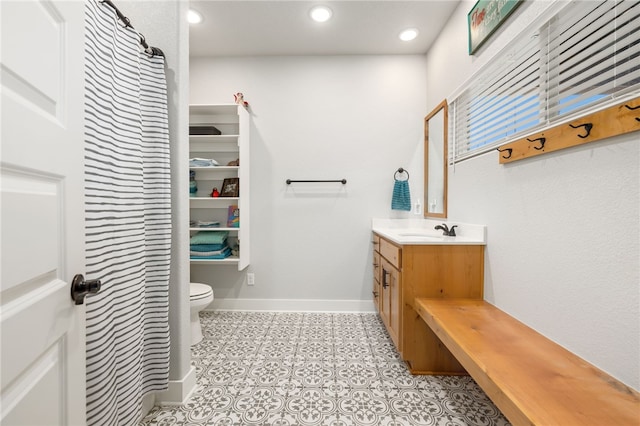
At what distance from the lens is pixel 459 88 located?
205cm

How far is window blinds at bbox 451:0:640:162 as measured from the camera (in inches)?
37.4

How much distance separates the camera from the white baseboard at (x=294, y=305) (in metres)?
2.76

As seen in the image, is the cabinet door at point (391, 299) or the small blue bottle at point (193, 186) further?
the small blue bottle at point (193, 186)

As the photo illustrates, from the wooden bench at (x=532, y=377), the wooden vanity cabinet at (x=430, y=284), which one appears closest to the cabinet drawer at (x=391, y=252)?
the wooden vanity cabinet at (x=430, y=284)

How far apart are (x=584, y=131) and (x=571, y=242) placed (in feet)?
1.47

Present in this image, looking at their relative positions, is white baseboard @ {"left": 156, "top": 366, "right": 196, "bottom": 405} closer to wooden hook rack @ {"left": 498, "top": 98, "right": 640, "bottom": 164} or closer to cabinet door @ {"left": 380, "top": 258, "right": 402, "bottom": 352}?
cabinet door @ {"left": 380, "top": 258, "right": 402, "bottom": 352}

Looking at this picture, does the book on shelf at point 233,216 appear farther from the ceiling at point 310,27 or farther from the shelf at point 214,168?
the ceiling at point 310,27

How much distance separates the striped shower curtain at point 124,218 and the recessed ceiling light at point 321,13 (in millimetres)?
1412

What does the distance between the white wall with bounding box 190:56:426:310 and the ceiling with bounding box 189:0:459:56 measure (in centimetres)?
14

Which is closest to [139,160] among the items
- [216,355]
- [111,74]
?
[111,74]

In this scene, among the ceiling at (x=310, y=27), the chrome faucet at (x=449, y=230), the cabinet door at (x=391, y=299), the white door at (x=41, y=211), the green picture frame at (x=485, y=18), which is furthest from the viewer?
the ceiling at (x=310, y=27)

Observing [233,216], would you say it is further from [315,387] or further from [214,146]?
[315,387]

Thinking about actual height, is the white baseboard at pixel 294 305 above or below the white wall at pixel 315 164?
below

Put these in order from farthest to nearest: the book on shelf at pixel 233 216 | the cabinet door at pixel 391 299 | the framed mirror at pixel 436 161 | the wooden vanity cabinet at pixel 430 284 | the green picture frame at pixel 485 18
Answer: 1. the book on shelf at pixel 233 216
2. the framed mirror at pixel 436 161
3. the cabinet door at pixel 391 299
4. the wooden vanity cabinet at pixel 430 284
5. the green picture frame at pixel 485 18
